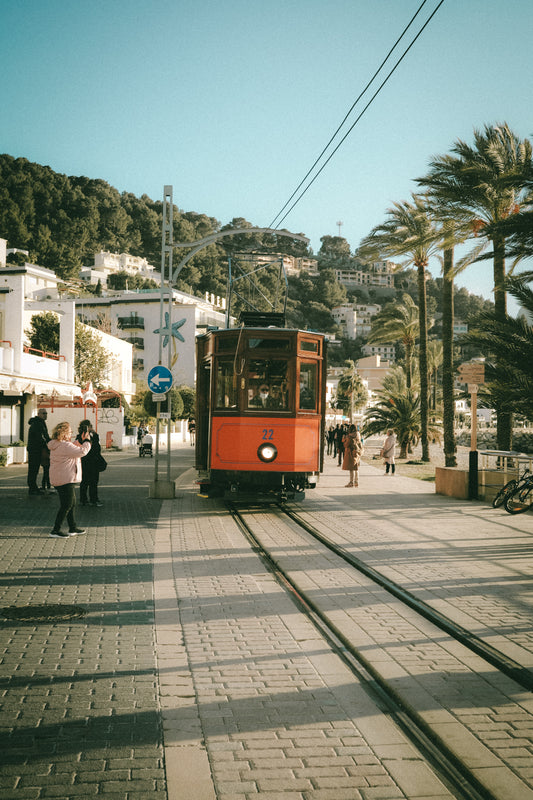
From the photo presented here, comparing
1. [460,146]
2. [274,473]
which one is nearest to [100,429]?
[460,146]

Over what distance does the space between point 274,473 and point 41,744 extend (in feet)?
33.9

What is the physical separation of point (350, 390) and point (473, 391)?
7296cm

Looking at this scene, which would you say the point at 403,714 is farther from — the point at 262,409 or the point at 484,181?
the point at 484,181

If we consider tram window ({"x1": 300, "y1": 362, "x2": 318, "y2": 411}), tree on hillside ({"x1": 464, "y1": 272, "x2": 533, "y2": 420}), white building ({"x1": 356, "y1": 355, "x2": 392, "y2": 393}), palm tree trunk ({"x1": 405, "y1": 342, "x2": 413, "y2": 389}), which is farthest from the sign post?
white building ({"x1": 356, "y1": 355, "x2": 392, "y2": 393})

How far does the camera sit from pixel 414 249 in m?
31.6

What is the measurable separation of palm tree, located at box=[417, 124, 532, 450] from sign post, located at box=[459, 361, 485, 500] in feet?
10.5

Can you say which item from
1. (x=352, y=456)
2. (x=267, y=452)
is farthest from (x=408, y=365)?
(x=267, y=452)

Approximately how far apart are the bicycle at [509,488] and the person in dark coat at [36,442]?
31.9 ft

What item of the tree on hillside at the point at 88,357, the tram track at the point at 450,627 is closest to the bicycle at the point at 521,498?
the tram track at the point at 450,627

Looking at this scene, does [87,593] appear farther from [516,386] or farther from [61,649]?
[516,386]

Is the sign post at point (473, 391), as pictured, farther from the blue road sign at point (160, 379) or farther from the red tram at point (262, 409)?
the blue road sign at point (160, 379)

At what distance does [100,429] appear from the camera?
43.2 metres

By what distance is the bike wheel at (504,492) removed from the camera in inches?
583

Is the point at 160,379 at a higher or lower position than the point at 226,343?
lower
